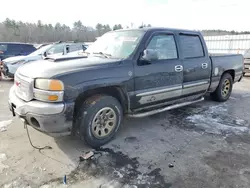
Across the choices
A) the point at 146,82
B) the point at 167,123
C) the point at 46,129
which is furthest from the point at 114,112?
the point at 167,123

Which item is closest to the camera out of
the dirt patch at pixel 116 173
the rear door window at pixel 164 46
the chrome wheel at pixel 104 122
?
the dirt patch at pixel 116 173

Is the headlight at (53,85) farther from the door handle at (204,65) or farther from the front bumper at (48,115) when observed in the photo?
the door handle at (204,65)

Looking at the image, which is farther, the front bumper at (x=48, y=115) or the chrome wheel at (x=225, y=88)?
the chrome wheel at (x=225, y=88)

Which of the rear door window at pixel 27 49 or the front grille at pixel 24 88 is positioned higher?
the rear door window at pixel 27 49

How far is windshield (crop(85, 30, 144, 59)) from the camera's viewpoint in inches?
140

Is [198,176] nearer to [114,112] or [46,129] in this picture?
[114,112]

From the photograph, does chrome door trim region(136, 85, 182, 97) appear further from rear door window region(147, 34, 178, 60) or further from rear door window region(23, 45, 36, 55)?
rear door window region(23, 45, 36, 55)

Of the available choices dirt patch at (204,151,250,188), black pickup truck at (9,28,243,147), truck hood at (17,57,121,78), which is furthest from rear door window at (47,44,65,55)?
dirt patch at (204,151,250,188)

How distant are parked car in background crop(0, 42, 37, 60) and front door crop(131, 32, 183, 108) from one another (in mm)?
10043

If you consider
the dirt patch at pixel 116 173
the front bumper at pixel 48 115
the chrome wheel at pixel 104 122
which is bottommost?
the dirt patch at pixel 116 173

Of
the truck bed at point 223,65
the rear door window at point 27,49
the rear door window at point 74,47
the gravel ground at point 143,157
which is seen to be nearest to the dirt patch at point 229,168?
the gravel ground at point 143,157

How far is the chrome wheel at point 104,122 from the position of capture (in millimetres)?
3166

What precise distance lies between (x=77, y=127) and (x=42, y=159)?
0.65m

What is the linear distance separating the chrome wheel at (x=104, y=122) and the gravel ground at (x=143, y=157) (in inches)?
8.8
